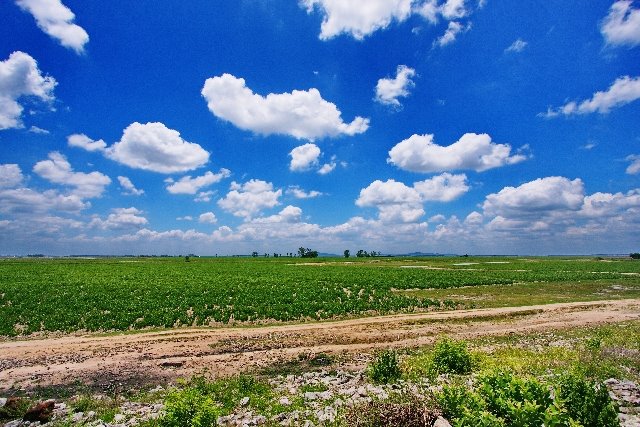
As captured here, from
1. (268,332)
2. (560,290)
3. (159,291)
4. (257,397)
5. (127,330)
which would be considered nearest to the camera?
(257,397)

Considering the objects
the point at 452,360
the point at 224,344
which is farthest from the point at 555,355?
the point at 224,344

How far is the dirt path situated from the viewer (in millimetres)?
14966

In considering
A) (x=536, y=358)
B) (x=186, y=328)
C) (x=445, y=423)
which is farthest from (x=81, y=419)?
(x=536, y=358)

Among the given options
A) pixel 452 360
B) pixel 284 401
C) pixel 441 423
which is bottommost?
pixel 284 401

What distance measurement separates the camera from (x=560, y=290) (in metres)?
43.0

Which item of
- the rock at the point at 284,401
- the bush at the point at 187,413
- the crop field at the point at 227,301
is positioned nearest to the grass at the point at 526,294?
the crop field at the point at 227,301

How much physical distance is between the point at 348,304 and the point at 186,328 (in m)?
13.6

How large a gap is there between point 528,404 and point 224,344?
15.9 meters

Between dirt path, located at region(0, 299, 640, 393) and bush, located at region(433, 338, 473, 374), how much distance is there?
14.7ft

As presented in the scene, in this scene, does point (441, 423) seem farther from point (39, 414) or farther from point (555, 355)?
point (39, 414)

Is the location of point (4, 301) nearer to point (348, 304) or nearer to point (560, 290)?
point (348, 304)

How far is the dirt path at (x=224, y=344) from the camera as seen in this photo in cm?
1497

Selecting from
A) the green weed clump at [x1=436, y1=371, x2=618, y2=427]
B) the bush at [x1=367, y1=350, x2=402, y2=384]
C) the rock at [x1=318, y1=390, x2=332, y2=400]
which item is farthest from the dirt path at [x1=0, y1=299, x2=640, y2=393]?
the green weed clump at [x1=436, y1=371, x2=618, y2=427]

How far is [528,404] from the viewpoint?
696 cm
